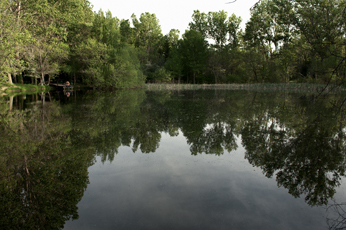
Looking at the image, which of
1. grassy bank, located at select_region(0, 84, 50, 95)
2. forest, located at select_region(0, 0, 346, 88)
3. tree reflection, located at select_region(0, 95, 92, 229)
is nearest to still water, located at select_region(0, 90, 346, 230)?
tree reflection, located at select_region(0, 95, 92, 229)

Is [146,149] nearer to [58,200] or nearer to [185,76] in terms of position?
[58,200]

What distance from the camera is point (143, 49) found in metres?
63.4

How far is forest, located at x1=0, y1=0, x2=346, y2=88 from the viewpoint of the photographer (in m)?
26.4

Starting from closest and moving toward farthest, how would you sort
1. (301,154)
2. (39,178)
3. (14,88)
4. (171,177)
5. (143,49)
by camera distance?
(39,178)
(171,177)
(301,154)
(14,88)
(143,49)

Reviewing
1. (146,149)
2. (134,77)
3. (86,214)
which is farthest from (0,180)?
(134,77)

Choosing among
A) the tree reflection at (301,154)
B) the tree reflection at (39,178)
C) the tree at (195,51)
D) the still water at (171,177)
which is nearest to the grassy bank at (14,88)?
the still water at (171,177)

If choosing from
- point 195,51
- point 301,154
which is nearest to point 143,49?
point 195,51

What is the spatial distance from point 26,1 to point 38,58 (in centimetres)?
1195

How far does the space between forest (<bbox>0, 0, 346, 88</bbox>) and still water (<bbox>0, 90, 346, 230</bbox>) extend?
52.9 ft

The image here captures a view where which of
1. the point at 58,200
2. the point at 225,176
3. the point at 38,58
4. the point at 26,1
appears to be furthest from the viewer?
the point at 38,58

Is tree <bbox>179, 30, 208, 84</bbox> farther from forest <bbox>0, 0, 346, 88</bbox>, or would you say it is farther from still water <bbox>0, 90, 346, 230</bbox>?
still water <bbox>0, 90, 346, 230</bbox>

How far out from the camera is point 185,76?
7012 centimetres

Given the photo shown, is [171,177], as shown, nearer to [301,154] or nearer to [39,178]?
[39,178]

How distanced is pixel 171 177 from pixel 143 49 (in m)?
61.6
